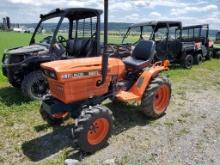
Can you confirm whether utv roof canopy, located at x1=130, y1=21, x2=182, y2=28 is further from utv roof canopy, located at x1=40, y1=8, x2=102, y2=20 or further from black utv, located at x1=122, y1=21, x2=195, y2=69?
utv roof canopy, located at x1=40, y1=8, x2=102, y2=20

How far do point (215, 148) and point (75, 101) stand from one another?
218 cm

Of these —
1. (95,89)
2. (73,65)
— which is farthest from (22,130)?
(73,65)

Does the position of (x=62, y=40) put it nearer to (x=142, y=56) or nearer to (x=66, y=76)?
(x=142, y=56)

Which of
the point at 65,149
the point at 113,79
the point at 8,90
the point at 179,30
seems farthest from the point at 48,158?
the point at 179,30

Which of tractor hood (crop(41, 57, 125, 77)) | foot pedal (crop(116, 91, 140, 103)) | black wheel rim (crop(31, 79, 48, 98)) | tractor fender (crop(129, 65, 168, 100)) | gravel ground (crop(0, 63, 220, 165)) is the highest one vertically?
tractor hood (crop(41, 57, 125, 77))

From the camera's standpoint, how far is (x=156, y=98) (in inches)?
230

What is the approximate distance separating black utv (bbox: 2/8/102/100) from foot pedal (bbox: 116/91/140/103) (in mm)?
2203

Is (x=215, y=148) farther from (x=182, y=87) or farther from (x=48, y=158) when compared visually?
(x=182, y=87)

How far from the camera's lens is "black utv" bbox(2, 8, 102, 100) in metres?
6.84

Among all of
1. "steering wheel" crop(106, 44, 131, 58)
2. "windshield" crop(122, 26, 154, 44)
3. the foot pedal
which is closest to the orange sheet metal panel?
the foot pedal

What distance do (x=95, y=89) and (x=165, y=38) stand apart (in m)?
7.53

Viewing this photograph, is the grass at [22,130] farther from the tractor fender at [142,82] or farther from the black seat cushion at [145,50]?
the black seat cushion at [145,50]

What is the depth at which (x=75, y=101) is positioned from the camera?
4.59 m

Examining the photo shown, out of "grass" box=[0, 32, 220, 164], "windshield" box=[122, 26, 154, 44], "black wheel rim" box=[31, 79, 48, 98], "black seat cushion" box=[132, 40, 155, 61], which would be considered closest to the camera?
"grass" box=[0, 32, 220, 164]
